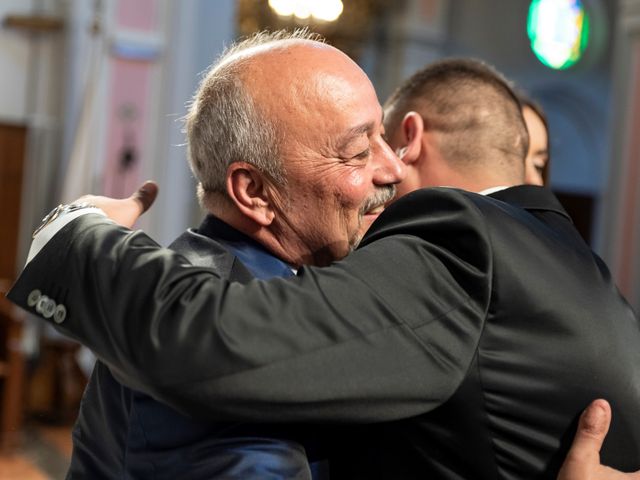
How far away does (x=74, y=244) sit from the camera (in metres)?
1.55

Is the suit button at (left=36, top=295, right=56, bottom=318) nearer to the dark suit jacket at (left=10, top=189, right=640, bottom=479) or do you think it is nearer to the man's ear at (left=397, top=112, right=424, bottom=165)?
the dark suit jacket at (left=10, top=189, right=640, bottom=479)

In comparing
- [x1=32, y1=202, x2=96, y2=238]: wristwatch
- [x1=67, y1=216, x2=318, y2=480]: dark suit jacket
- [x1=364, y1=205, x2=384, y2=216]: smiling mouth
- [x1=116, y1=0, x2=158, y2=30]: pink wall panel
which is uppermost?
[x1=116, y1=0, x2=158, y2=30]: pink wall panel

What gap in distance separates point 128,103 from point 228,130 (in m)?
8.63

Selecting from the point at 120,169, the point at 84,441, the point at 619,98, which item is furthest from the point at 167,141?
the point at 84,441

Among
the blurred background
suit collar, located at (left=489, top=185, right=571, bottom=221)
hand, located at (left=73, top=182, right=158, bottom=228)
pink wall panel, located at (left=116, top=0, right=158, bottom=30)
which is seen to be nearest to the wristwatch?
hand, located at (left=73, top=182, right=158, bottom=228)

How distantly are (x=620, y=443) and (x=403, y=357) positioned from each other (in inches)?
18.6

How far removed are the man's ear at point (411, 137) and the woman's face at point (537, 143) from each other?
2.73 feet

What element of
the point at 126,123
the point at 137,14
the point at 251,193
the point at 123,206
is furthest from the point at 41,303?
the point at 137,14

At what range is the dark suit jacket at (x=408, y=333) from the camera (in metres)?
1.38

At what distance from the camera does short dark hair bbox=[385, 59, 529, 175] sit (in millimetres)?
2277

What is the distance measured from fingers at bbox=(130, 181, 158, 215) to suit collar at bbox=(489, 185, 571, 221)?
25.8 inches

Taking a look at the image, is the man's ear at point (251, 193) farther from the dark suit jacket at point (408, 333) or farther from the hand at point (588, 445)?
the hand at point (588, 445)

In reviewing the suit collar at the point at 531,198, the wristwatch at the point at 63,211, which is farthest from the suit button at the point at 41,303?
the suit collar at the point at 531,198

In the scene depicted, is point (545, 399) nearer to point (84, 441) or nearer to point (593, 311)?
point (593, 311)
